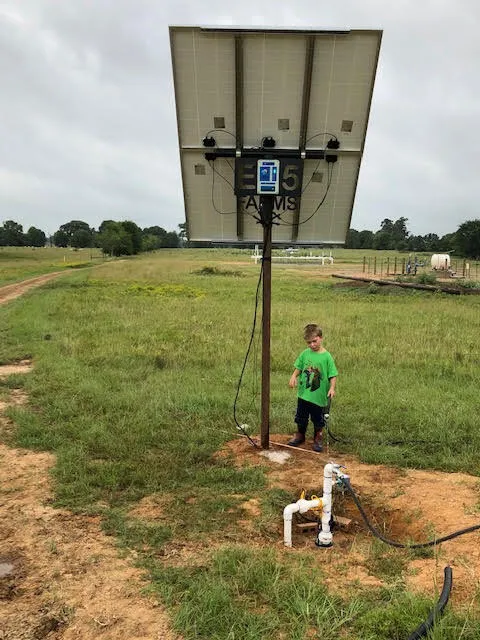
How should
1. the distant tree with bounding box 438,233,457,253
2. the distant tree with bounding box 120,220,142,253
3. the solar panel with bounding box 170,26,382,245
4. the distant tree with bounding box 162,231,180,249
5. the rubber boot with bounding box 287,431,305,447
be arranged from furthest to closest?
the distant tree with bounding box 162,231,180,249 → the distant tree with bounding box 120,220,142,253 → the distant tree with bounding box 438,233,457,253 → the rubber boot with bounding box 287,431,305,447 → the solar panel with bounding box 170,26,382,245

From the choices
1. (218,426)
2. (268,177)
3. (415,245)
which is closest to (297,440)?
(218,426)

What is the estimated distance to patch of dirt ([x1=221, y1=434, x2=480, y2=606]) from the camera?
3533mm

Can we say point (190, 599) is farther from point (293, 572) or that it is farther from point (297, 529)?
point (297, 529)

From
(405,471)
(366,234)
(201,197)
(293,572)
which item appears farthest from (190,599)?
(366,234)

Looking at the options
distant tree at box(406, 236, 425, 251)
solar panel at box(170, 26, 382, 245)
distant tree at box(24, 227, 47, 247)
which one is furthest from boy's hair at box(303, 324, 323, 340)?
distant tree at box(24, 227, 47, 247)

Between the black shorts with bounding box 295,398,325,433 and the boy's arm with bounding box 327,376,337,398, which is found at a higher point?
the boy's arm with bounding box 327,376,337,398

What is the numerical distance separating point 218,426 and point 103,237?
95157 millimetres

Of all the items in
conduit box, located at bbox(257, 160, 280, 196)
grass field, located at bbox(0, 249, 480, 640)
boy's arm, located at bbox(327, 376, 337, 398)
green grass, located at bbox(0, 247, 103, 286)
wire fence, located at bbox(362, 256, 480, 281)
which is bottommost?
green grass, located at bbox(0, 247, 103, 286)

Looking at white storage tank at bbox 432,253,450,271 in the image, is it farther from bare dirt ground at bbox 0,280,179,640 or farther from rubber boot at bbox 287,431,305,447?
bare dirt ground at bbox 0,280,179,640

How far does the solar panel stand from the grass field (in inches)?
119

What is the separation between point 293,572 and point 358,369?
712cm

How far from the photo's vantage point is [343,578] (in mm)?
3531

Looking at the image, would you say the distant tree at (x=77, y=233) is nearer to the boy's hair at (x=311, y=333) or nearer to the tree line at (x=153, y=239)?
the tree line at (x=153, y=239)

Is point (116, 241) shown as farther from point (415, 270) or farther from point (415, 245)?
point (415, 270)
